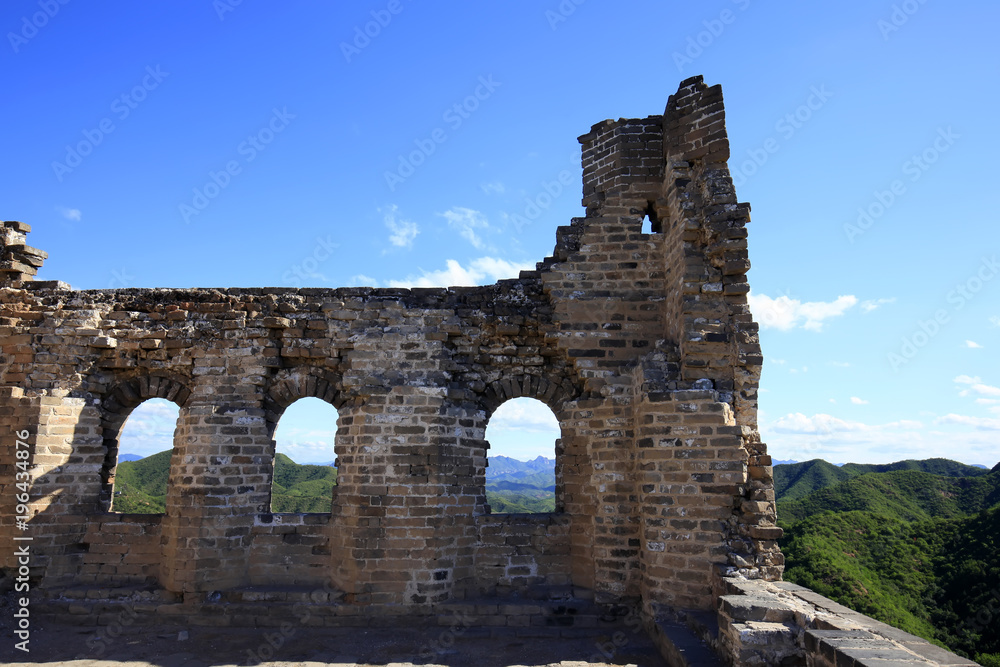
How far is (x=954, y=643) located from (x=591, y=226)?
12.3 metres

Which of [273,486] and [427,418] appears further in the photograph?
[273,486]

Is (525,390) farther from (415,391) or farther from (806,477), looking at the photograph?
(806,477)

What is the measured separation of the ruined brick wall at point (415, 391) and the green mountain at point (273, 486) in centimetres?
1121

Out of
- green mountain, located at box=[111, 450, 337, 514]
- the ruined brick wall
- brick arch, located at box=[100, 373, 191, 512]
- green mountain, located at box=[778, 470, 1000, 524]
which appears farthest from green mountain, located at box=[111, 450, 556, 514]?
green mountain, located at box=[778, 470, 1000, 524]

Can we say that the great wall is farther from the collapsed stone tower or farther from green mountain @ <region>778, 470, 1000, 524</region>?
green mountain @ <region>778, 470, 1000, 524</region>

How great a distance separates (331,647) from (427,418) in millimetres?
3062

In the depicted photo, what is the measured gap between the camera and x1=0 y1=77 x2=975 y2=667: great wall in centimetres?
743

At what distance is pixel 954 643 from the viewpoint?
41.5 feet

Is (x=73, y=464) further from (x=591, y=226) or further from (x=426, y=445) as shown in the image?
(x=591, y=226)

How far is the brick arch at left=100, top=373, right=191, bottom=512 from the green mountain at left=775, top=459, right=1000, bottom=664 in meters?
15.0

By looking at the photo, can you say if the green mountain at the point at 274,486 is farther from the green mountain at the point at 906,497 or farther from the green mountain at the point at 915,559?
the green mountain at the point at 906,497

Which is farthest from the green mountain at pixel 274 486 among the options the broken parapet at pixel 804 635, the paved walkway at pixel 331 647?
the broken parapet at pixel 804 635

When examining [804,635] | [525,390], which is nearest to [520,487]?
[525,390]

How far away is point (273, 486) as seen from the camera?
970 inches
